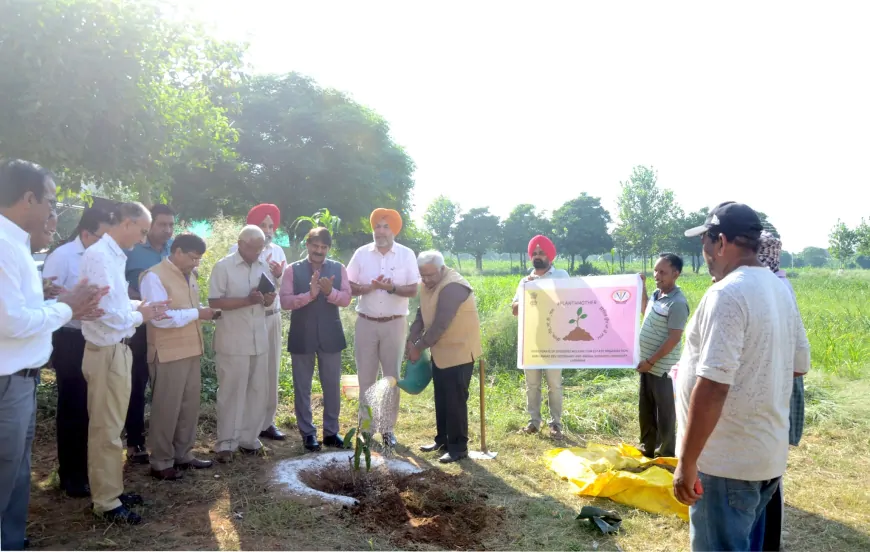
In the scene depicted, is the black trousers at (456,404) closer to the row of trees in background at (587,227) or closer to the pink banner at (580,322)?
the pink banner at (580,322)

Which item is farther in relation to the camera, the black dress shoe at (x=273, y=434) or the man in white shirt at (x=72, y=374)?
the black dress shoe at (x=273, y=434)

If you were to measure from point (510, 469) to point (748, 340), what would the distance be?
11.2 feet

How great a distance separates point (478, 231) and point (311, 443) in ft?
177

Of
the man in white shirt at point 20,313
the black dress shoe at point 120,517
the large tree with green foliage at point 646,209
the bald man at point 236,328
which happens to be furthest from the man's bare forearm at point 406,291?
the large tree with green foliage at point 646,209

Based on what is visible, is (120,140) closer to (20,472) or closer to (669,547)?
(20,472)

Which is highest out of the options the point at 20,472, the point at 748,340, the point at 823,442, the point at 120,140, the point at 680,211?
the point at 680,211

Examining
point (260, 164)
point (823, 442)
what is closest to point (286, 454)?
point (823, 442)

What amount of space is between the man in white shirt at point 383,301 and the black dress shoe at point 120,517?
2.32 meters

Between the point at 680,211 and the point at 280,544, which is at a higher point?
the point at 680,211

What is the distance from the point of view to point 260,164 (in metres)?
22.9

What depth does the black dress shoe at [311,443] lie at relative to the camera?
550cm

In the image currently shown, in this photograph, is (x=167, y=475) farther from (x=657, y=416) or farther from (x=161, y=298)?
(x=657, y=416)

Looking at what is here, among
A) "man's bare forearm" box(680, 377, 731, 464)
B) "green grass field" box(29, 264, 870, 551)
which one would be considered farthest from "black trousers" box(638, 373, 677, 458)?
"man's bare forearm" box(680, 377, 731, 464)

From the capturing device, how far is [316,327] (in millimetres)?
5535
